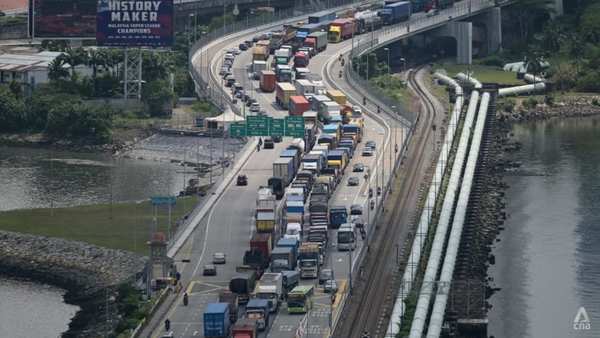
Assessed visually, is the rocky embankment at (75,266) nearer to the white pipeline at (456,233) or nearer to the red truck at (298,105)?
the white pipeline at (456,233)

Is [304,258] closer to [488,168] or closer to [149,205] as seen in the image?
[149,205]

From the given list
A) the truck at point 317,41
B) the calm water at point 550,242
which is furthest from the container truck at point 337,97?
the truck at point 317,41

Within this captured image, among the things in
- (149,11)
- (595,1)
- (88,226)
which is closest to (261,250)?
(88,226)

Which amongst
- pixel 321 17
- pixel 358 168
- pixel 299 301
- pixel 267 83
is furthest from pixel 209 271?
pixel 321 17

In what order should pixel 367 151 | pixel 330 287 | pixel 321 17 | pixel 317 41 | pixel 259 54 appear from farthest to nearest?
pixel 321 17
pixel 317 41
pixel 259 54
pixel 367 151
pixel 330 287

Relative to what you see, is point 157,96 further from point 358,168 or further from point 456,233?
point 456,233

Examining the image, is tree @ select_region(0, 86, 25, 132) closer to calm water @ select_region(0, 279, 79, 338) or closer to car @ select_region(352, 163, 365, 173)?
car @ select_region(352, 163, 365, 173)
